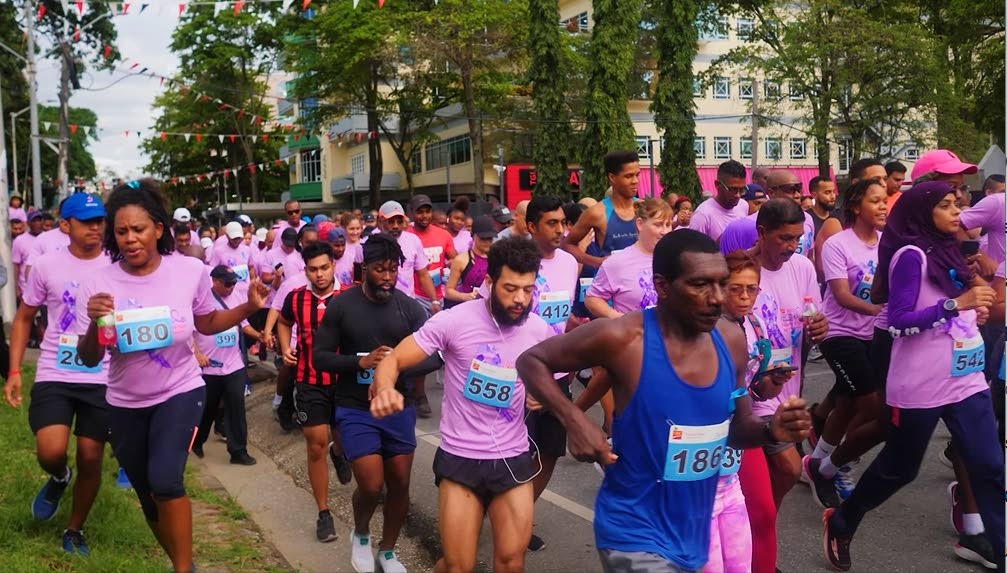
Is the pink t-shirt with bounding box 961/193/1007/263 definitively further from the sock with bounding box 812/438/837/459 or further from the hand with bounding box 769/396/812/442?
the hand with bounding box 769/396/812/442

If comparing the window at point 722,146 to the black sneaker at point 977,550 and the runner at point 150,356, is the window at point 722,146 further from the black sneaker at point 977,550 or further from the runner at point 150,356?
the runner at point 150,356

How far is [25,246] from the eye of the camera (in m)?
15.6

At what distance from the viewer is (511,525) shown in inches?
183

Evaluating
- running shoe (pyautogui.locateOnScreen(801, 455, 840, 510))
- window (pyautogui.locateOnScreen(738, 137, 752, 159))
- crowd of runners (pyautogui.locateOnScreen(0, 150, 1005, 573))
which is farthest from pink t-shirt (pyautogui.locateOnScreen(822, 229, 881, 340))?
window (pyautogui.locateOnScreen(738, 137, 752, 159))

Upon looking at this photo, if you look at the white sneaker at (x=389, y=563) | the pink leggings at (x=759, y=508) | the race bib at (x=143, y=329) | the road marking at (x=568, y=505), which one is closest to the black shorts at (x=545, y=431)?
the road marking at (x=568, y=505)

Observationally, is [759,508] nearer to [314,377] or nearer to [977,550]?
[977,550]

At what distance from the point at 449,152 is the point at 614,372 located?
2090 inches

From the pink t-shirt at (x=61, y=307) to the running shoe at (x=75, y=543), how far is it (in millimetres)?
888

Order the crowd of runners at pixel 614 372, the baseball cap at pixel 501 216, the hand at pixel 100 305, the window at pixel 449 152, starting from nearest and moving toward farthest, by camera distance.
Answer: the crowd of runners at pixel 614 372 < the hand at pixel 100 305 < the baseball cap at pixel 501 216 < the window at pixel 449 152

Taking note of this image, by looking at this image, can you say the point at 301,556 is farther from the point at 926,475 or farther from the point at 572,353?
the point at 926,475

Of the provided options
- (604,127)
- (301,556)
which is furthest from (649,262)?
(604,127)

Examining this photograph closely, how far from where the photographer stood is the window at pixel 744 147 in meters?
57.3

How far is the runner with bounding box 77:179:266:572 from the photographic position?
4.98 metres

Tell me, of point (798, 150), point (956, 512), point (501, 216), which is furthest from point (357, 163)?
point (956, 512)
